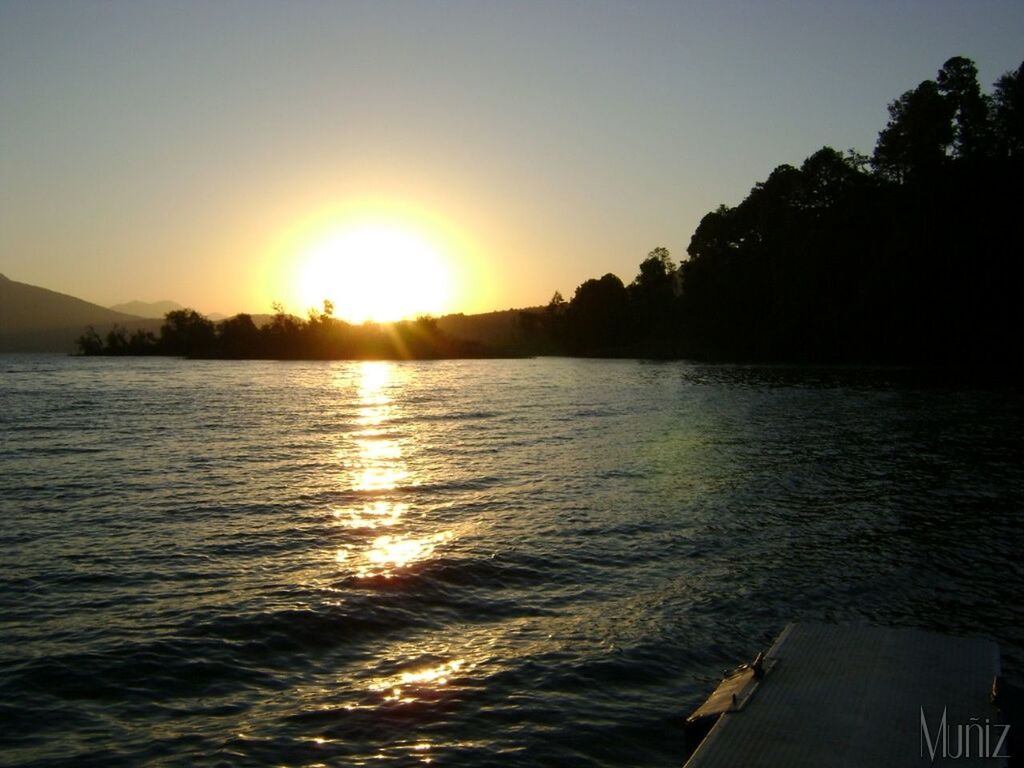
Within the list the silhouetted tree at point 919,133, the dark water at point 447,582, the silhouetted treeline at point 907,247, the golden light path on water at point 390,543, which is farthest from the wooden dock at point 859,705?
the silhouetted tree at point 919,133

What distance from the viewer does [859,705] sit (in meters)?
8.94

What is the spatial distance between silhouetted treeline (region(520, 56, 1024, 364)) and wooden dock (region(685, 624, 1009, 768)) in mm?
121191

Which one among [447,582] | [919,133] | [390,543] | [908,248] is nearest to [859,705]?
[447,582]

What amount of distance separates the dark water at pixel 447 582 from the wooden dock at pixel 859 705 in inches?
92.6

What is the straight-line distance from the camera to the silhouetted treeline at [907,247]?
388ft

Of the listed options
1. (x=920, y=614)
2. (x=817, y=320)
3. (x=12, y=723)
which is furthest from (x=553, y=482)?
(x=817, y=320)

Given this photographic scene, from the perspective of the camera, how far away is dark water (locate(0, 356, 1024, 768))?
1200 cm

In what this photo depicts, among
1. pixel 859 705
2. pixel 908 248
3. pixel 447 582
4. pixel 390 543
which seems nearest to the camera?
pixel 859 705

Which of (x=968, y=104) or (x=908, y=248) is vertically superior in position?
(x=968, y=104)

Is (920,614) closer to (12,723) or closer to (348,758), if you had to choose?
(348,758)

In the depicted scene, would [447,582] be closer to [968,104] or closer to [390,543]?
[390,543]

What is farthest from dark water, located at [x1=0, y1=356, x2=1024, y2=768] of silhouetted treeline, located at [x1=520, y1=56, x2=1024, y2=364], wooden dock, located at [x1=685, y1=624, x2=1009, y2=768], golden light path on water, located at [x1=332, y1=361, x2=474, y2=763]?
silhouetted treeline, located at [x1=520, y1=56, x2=1024, y2=364]

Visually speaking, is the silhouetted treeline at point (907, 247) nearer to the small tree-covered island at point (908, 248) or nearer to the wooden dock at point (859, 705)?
the small tree-covered island at point (908, 248)

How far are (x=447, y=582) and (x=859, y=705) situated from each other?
11356 millimetres
